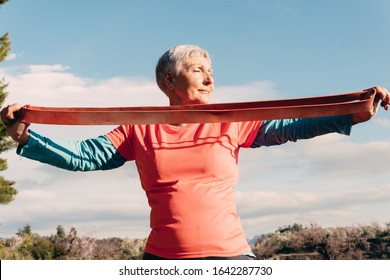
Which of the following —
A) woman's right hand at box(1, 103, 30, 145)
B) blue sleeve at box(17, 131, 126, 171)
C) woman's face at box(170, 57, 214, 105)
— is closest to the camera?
woman's right hand at box(1, 103, 30, 145)

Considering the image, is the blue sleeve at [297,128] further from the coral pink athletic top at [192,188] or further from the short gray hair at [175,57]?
the short gray hair at [175,57]

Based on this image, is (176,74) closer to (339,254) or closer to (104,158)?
(104,158)

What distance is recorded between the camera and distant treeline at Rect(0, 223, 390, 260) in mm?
A: 21188

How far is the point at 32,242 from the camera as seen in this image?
22922 mm

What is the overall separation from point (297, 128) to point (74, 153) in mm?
1368

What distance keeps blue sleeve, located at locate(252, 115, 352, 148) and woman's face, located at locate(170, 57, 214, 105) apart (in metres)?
0.42

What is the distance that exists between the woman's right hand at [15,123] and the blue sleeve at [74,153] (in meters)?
0.05

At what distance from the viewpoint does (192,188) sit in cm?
Answer: 316

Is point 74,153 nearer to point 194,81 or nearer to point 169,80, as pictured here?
point 169,80

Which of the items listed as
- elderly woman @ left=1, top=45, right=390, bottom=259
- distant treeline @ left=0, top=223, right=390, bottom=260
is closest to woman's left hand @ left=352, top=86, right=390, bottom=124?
elderly woman @ left=1, top=45, right=390, bottom=259

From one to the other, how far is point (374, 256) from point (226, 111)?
64.7 ft

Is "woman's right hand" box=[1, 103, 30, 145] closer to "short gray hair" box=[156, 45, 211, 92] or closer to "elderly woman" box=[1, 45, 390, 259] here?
"elderly woman" box=[1, 45, 390, 259]
